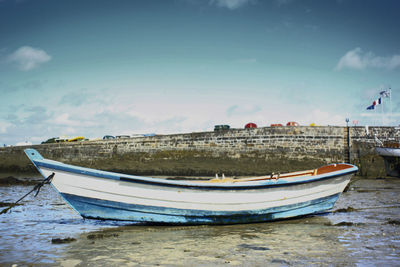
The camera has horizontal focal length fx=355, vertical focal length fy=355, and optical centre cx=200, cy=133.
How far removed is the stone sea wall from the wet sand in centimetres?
1129

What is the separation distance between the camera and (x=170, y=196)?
5836 mm

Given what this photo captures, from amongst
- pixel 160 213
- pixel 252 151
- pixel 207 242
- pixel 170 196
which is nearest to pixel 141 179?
pixel 170 196

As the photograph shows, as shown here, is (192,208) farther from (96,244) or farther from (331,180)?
(331,180)

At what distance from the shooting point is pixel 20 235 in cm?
565

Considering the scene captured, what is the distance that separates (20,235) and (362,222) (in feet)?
19.0

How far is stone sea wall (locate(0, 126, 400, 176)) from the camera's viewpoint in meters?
18.5

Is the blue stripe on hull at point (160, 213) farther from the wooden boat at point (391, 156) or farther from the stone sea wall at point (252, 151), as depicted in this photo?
the stone sea wall at point (252, 151)

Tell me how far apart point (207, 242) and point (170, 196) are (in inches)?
42.3

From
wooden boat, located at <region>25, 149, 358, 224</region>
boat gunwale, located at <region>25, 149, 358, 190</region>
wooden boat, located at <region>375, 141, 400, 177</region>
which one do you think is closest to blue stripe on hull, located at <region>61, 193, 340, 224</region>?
wooden boat, located at <region>25, 149, 358, 224</region>

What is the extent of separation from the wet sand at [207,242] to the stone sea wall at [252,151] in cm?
1129

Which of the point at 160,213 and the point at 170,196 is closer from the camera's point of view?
the point at 170,196

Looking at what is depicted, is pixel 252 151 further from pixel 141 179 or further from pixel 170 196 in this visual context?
pixel 141 179

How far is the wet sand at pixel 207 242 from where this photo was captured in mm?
4191

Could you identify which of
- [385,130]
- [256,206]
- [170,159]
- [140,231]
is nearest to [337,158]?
[385,130]
